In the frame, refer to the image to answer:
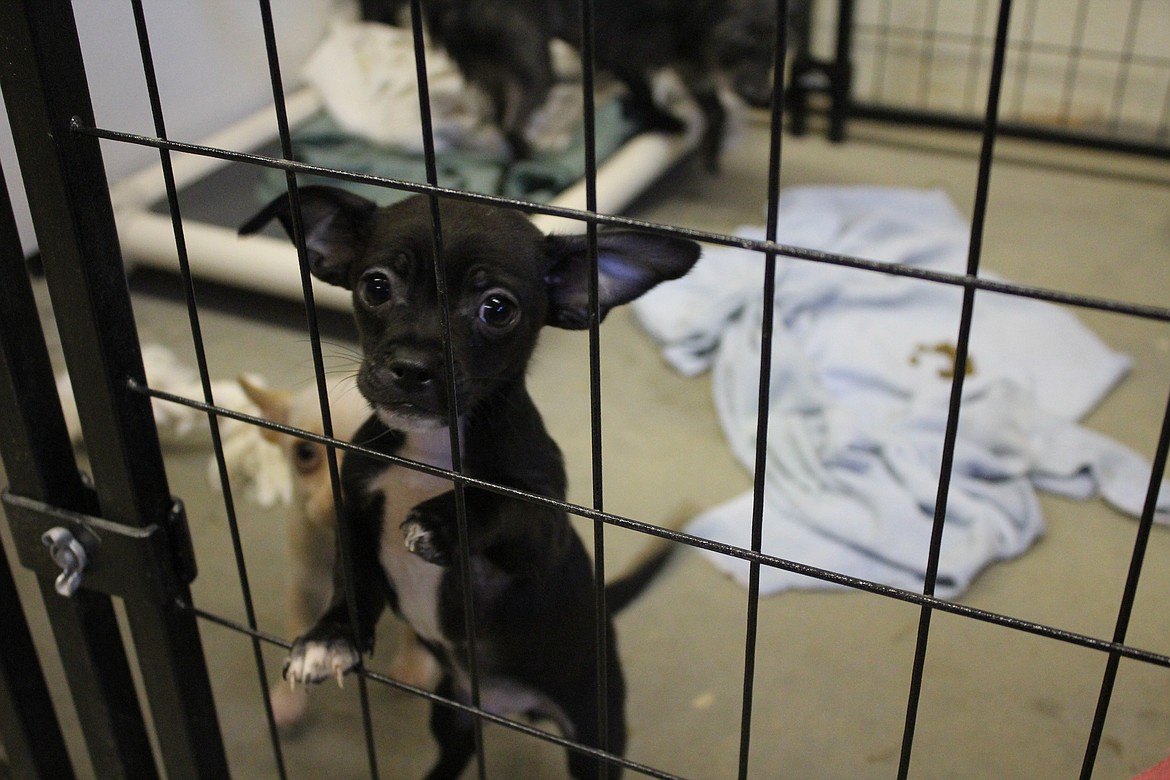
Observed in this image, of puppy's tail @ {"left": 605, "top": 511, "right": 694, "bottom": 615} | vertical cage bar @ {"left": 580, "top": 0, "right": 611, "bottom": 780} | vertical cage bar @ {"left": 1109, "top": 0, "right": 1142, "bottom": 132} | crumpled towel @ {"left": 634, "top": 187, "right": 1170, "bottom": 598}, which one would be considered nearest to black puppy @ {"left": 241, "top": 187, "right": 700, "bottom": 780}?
vertical cage bar @ {"left": 580, "top": 0, "right": 611, "bottom": 780}

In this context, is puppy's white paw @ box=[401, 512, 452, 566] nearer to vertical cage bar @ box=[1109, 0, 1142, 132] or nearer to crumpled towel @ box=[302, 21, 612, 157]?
crumpled towel @ box=[302, 21, 612, 157]

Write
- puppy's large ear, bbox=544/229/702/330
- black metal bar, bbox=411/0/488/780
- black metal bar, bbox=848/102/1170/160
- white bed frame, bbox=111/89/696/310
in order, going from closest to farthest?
black metal bar, bbox=411/0/488/780 → puppy's large ear, bbox=544/229/702/330 → white bed frame, bbox=111/89/696/310 → black metal bar, bbox=848/102/1170/160

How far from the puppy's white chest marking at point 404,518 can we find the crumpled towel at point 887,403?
0.84 meters

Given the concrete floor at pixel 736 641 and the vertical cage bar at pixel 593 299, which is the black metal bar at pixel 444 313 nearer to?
the vertical cage bar at pixel 593 299

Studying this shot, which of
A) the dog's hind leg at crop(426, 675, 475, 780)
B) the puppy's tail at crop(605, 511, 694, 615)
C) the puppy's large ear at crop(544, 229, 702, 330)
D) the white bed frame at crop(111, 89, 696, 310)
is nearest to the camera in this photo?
the puppy's large ear at crop(544, 229, 702, 330)

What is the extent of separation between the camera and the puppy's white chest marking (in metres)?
1.14

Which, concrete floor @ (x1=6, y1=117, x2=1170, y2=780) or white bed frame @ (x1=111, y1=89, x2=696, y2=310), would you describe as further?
white bed frame @ (x1=111, y1=89, x2=696, y2=310)

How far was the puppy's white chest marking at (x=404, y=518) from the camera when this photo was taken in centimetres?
114

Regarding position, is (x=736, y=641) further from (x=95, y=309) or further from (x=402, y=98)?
(x=402, y=98)

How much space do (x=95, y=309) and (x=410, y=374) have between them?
0.28 metres

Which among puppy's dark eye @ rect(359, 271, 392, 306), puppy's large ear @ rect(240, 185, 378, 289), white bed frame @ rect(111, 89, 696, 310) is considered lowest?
white bed frame @ rect(111, 89, 696, 310)

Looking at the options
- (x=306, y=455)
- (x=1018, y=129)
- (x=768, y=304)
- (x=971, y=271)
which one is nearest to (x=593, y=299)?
(x=768, y=304)

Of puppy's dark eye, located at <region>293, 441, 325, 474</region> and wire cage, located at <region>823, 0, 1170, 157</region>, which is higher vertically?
puppy's dark eye, located at <region>293, 441, 325, 474</region>

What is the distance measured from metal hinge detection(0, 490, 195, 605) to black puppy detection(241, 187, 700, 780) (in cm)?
15
